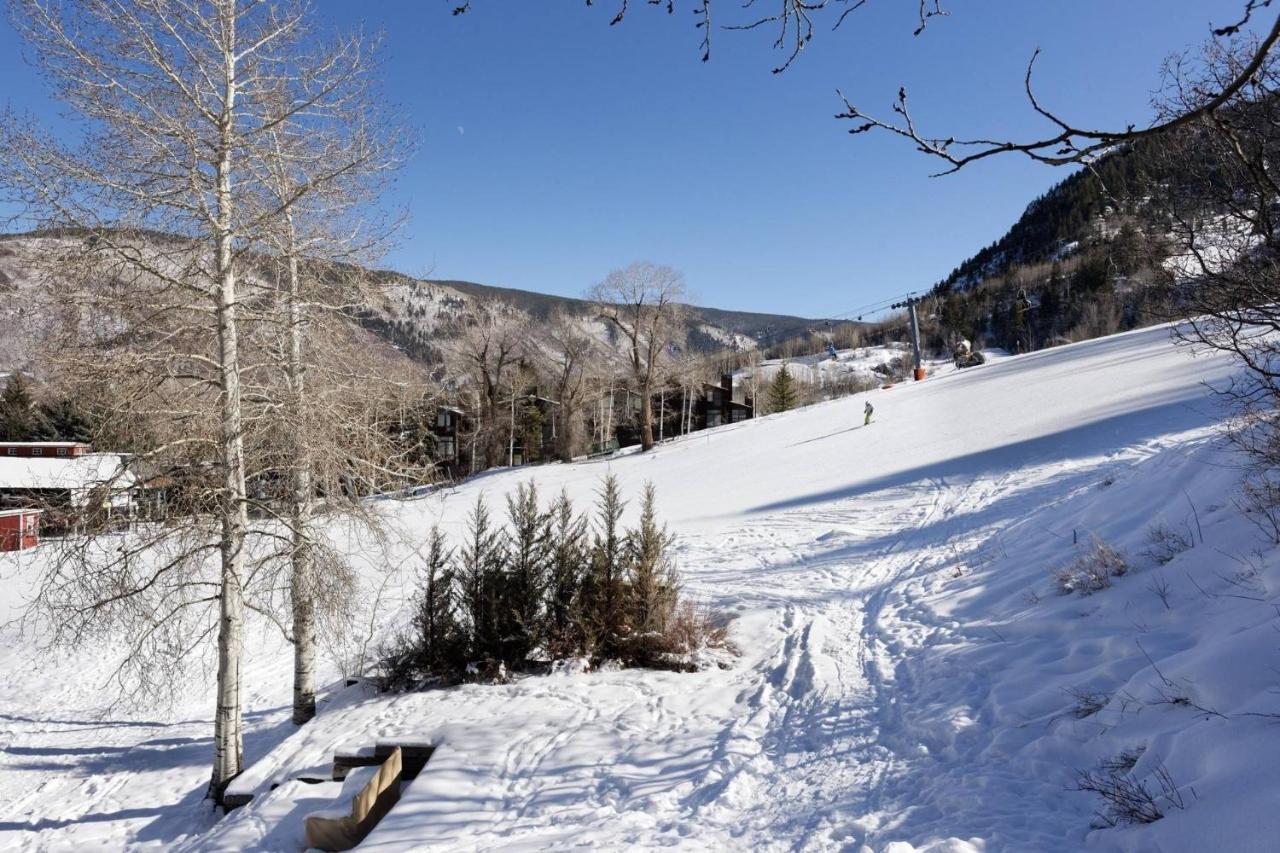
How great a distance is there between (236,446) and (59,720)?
8763 millimetres

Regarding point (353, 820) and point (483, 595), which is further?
point (483, 595)

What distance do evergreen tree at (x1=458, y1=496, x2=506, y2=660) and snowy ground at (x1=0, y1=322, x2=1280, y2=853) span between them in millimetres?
746

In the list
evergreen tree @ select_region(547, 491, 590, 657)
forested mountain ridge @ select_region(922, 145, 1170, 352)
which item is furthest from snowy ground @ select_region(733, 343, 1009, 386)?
evergreen tree @ select_region(547, 491, 590, 657)

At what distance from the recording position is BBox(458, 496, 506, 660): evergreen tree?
808 cm

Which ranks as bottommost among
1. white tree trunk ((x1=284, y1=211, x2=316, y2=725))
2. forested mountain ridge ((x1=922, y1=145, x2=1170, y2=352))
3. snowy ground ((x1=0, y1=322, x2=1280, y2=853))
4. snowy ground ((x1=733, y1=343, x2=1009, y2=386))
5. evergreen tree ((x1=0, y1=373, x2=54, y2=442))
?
snowy ground ((x1=0, y1=322, x2=1280, y2=853))

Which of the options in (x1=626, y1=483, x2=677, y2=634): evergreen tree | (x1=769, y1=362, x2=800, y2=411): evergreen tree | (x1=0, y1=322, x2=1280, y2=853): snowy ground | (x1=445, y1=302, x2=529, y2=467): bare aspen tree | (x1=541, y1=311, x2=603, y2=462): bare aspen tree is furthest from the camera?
(x1=769, y1=362, x2=800, y2=411): evergreen tree

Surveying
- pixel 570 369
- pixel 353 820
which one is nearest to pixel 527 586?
pixel 353 820

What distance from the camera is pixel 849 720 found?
561 centimetres

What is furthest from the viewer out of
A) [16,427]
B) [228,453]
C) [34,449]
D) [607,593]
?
[34,449]

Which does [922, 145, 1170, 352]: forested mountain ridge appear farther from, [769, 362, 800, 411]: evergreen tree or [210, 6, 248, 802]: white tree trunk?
[210, 6, 248, 802]: white tree trunk

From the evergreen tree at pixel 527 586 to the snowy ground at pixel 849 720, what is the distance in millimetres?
675

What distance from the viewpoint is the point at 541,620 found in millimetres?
8258

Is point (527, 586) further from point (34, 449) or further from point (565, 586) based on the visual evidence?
point (34, 449)

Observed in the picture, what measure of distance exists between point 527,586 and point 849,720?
4251 mm
